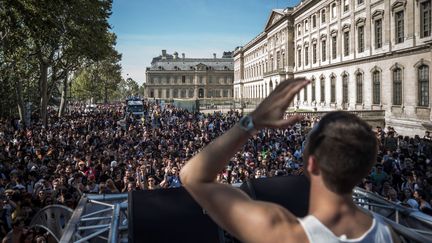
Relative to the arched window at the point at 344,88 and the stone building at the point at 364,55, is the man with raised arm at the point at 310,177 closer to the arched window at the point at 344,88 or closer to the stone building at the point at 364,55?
the stone building at the point at 364,55

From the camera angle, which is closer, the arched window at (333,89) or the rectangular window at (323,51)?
the arched window at (333,89)

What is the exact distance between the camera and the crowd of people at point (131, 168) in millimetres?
9531

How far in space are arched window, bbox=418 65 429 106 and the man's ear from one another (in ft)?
94.5

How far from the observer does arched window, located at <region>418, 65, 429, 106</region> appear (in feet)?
87.4

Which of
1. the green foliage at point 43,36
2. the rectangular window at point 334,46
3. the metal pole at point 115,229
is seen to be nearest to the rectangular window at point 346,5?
the rectangular window at point 334,46

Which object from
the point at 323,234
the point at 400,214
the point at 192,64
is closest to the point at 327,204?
the point at 323,234

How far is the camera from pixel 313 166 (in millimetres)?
1563

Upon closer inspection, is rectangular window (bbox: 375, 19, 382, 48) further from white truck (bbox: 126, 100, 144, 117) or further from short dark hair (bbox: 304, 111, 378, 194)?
short dark hair (bbox: 304, 111, 378, 194)

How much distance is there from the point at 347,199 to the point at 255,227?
43 cm

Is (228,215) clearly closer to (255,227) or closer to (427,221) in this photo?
(255,227)

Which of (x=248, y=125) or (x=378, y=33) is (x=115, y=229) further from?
(x=378, y=33)

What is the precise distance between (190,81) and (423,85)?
345 ft

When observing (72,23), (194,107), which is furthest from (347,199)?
(194,107)

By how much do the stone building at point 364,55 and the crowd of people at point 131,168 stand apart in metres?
8.31
